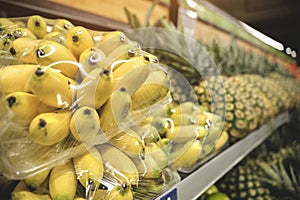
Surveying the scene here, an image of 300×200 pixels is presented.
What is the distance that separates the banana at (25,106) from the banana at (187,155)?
0.33 meters

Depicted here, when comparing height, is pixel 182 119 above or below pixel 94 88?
below

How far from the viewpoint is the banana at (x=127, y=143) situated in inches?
23.5

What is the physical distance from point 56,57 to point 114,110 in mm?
126

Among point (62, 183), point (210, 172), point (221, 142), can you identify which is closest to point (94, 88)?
point (62, 183)

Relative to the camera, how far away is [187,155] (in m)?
0.79

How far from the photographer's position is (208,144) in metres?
0.87

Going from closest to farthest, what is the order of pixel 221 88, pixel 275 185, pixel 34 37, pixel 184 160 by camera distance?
pixel 34 37, pixel 184 160, pixel 275 185, pixel 221 88

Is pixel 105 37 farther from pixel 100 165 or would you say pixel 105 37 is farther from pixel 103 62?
pixel 100 165

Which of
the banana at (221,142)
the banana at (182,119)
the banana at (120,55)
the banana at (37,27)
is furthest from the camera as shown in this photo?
the banana at (221,142)

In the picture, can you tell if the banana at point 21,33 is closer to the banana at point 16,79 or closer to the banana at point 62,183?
the banana at point 16,79

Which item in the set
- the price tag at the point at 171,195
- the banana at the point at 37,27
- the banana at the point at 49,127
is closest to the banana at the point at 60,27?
the banana at the point at 37,27

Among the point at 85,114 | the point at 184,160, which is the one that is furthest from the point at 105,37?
the point at 184,160

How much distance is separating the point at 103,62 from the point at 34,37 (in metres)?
0.19

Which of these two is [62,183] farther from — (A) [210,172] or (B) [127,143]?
(A) [210,172]
